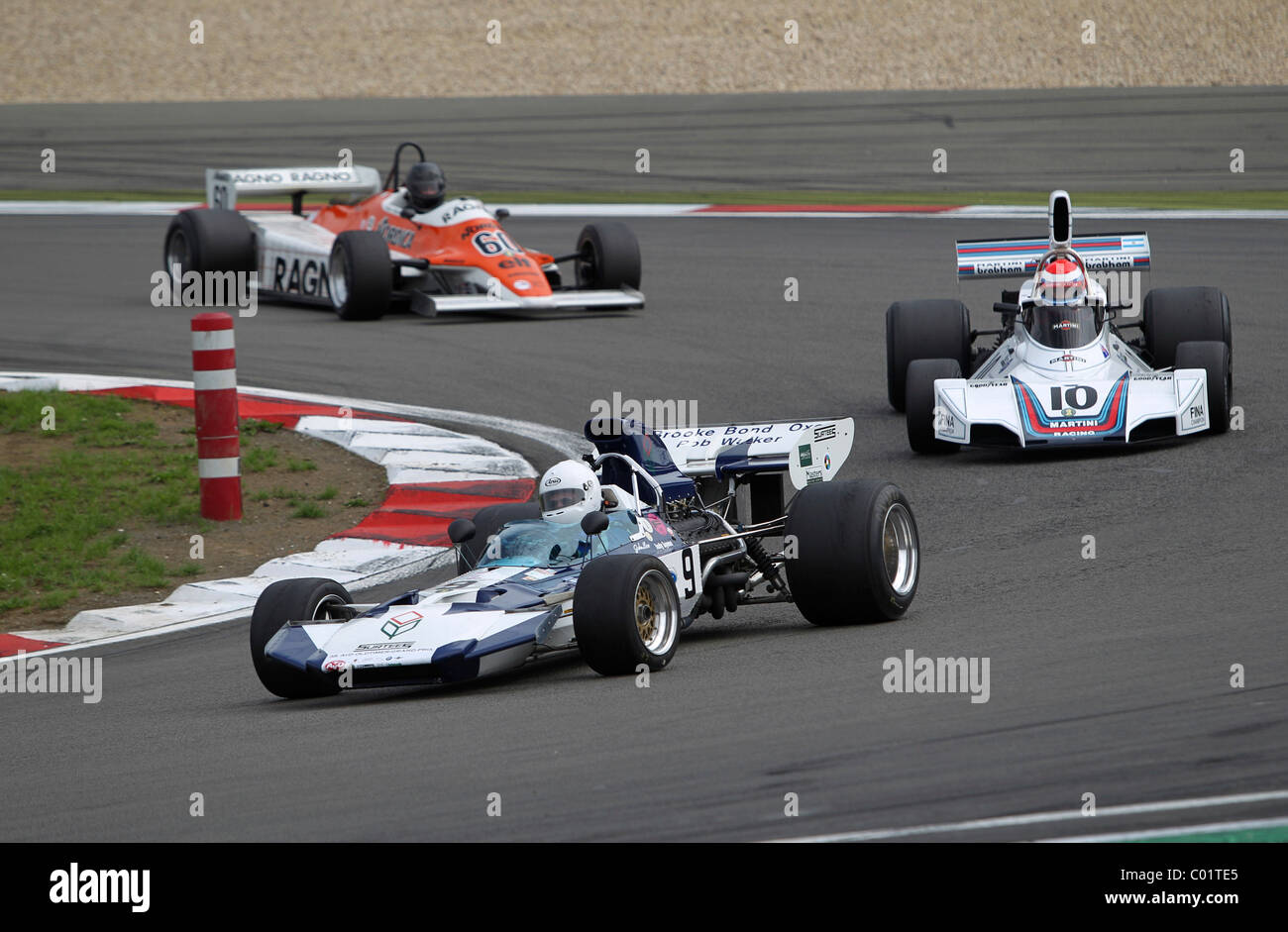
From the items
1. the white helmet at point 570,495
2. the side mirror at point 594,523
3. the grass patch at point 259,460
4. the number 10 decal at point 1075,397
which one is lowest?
the side mirror at point 594,523

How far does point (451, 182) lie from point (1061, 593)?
2157 cm

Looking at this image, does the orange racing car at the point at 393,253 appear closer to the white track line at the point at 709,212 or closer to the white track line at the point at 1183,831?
the white track line at the point at 709,212

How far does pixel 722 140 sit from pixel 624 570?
24365 mm

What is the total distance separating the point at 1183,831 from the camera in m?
5.04

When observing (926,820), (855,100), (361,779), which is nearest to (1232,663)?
(926,820)

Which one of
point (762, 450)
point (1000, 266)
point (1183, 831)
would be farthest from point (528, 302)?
point (1183, 831)

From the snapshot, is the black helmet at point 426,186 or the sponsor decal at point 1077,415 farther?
the black helmet at point 426,186

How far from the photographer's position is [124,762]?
669 centimetres

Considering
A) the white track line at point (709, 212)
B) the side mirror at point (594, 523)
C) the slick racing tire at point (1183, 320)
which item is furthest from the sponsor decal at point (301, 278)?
the side mirror at point (594, 523)

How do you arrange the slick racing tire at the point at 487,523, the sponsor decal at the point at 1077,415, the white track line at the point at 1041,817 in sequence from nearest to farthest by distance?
the white track line at the point at 1041,817, the slick racing tire at the point at 487,523, the sponsor decal at the point at 1077,415

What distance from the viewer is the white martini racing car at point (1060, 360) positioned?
11867mm

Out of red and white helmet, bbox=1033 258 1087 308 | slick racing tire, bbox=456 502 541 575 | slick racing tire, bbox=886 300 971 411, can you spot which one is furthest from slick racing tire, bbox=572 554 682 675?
slick racing tire, bbox=886 300 971 411

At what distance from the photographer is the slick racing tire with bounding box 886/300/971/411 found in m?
13.4

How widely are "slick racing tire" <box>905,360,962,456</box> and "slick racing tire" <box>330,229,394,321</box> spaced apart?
6940 millimetres
